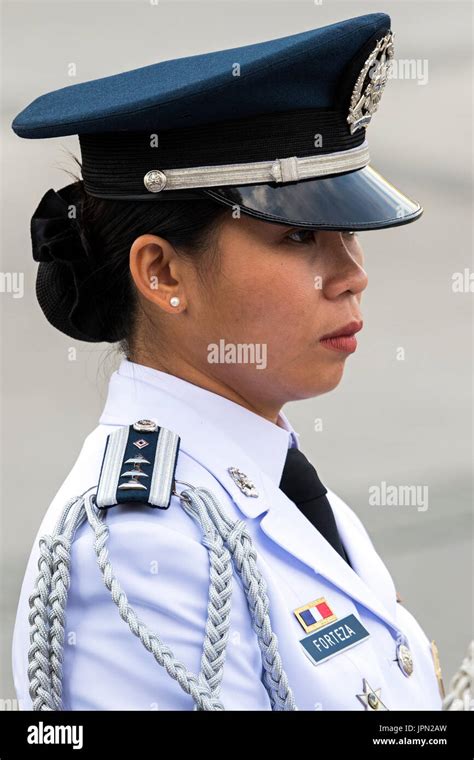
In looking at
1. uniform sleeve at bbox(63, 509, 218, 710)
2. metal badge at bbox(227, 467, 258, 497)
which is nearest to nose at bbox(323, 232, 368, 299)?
metal badge at bbox(227, 467, 258, 497)

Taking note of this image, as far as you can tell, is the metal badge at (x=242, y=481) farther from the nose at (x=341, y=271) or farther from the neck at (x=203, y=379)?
the nose at (x=341, y=271)

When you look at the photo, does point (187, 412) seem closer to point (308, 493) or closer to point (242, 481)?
point (242, 481)

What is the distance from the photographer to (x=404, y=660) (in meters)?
1.91

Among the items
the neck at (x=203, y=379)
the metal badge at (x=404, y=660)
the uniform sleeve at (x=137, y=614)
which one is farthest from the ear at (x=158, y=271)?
the metal badge at (x=404, y=660)

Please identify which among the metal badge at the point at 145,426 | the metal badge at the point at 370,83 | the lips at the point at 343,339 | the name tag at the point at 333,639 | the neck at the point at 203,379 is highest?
the metal badge at the point at 370,83

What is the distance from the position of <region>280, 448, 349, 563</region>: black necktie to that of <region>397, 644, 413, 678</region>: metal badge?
0.20 meters

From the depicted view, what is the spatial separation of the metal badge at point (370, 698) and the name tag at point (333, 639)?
0.06 meters

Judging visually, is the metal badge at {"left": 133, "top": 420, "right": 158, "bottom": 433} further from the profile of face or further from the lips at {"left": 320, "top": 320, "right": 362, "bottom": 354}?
the lips at {"left": 320, "top": 320, "right": 362, "bottom": 354}

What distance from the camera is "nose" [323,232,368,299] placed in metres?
1.81

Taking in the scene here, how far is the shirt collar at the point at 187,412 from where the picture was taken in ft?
6.17

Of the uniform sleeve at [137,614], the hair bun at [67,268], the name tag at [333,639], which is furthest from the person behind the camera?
the hair bun at [67,268]

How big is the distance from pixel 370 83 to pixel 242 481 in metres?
0.65
